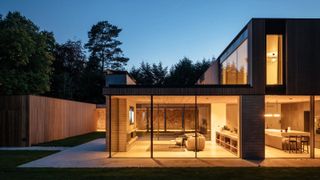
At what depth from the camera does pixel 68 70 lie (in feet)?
143

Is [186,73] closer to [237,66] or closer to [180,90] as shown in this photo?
[237,66]

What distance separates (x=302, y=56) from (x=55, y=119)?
44.9ft

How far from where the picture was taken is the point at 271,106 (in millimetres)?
19578

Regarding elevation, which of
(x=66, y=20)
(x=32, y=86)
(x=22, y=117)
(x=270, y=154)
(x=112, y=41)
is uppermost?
(x=66, y=20)

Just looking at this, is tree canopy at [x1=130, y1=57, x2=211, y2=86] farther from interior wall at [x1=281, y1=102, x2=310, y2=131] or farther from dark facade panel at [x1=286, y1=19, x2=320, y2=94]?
dark facade panel at [x1=286, y1=19, x2=320, y2=94]

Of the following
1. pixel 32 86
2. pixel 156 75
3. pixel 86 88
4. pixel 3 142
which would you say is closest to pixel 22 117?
pixel 3 142

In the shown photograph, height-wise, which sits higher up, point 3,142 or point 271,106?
point 271,106

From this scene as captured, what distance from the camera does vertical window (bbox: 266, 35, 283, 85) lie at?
42.9 ft

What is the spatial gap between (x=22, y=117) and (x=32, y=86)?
6445 millimetres

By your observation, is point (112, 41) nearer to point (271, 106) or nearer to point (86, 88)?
point (86, 88)
